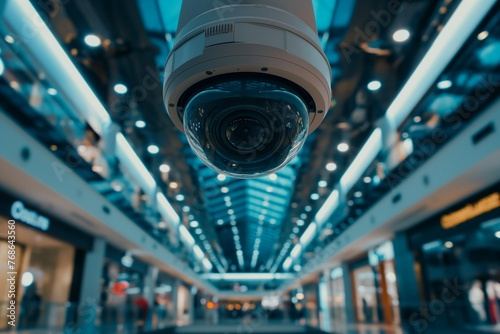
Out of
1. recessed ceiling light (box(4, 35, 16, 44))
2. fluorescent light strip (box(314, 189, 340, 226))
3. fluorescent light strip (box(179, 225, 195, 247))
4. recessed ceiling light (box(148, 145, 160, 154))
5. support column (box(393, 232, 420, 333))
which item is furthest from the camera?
fluorescent light strip (box(179, 225, 195, 247))

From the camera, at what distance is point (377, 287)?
16.2 meters

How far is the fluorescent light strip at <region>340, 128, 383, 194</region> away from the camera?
26.9ft

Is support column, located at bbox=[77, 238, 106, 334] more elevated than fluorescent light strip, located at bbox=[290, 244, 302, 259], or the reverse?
fluorescent light strip, located at bbox=[290, 244, 302, 259]

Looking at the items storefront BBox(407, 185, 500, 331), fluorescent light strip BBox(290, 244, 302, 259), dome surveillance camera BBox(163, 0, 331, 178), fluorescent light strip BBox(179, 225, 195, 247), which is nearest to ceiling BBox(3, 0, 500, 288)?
storefront BBox(407, 185, 500, 331)

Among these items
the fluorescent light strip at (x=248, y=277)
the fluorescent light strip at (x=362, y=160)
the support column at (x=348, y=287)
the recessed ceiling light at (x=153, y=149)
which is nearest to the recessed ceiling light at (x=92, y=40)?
the recessed ceiling light at (x=153, y=149)

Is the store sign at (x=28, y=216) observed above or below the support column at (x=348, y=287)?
above

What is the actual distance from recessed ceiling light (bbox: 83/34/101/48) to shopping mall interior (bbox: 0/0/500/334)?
3 cm

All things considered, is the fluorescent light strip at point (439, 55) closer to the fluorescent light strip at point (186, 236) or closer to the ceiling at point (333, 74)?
the ceiling at point (333, 74)

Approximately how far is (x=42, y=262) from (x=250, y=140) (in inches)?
590

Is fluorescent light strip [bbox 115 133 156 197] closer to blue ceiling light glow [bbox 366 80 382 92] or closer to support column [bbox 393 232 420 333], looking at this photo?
blue ceiling light glow [bbox 366 80 382 92]

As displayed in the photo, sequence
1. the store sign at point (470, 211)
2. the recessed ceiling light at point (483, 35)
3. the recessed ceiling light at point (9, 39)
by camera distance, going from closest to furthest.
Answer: the recessed ceiling light at point (9, 39)
the recessed ceiling light at point (483, 35)
the store sign at point (470, 211)

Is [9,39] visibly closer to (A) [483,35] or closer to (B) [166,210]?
(A) [483,35]

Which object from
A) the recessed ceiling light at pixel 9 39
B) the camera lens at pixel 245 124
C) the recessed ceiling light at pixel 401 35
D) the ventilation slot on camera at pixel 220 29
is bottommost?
the camera lens at pixel 245 124

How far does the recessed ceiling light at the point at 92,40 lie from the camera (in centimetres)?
460
